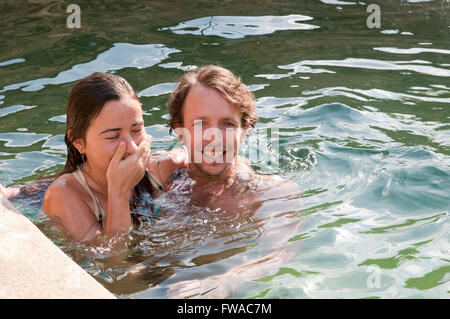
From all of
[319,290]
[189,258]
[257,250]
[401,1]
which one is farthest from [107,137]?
[401,1]

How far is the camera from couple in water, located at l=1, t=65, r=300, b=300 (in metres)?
3.62

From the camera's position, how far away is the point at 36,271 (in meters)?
2.69

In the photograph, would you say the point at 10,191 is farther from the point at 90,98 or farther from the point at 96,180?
the point at 90,98

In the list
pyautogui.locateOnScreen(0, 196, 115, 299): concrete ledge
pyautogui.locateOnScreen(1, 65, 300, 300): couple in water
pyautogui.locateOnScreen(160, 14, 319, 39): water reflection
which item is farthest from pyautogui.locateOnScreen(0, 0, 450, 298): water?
pyautogui.locateOnScreen(0, 196, 115, 299): concrete ledge

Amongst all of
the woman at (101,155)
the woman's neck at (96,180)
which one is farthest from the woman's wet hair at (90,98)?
the woman's neck at (96,180)

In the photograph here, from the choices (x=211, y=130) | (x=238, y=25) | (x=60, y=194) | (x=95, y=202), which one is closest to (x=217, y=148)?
(x=211, y=130)

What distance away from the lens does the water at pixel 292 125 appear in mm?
3387

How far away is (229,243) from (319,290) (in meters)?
0.68

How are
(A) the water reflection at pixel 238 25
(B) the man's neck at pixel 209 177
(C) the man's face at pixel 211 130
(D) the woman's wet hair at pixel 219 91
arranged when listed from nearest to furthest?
(C) the man's face at pixel 211 130 → (D) the woman's wet hair at pixel 219 91 → (B) the man's neck at pixel 209 177 → (A) the water reflection at pixel 238 25

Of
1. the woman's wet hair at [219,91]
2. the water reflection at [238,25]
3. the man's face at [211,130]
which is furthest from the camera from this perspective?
the water reflection at [238,25]

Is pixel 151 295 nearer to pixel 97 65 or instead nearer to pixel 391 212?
pixel 391 212

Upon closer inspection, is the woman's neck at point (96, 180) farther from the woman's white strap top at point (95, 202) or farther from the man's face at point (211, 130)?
the man's face at point (211, 130)

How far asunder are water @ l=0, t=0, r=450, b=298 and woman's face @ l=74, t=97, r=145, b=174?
1.60 ft

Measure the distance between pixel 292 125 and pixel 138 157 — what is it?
2.16 m
